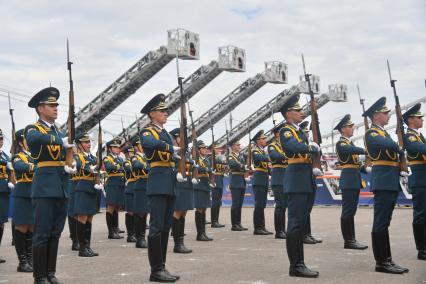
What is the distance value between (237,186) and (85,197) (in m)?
4.38

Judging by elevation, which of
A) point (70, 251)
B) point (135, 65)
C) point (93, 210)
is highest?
point (135, 65)

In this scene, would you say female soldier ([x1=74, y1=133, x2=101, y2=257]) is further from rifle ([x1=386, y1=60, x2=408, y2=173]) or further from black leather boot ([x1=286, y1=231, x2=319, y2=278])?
rifle ([x1=386, y1=60, x2=408, y2=173])

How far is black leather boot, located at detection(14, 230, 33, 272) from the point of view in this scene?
24.3 ft

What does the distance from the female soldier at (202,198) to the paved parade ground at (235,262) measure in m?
0.30

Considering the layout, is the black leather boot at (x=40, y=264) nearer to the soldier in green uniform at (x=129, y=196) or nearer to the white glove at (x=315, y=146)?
the white glove at (x=315, y=146)

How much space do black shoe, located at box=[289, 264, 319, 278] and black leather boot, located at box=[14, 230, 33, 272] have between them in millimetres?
3578

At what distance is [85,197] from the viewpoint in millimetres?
9266

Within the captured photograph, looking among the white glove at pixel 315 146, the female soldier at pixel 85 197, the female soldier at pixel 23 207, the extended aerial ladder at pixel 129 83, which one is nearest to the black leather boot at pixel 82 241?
the female soldier at pixel 85 197

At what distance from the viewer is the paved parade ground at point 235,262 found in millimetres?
6395

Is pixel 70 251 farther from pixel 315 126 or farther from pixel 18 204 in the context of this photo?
pixel 315 126

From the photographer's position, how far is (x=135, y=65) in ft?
106

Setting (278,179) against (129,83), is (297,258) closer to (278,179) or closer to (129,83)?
(278,179)

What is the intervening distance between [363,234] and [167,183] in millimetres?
5752

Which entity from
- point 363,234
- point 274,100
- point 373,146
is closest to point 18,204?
point 373,146
